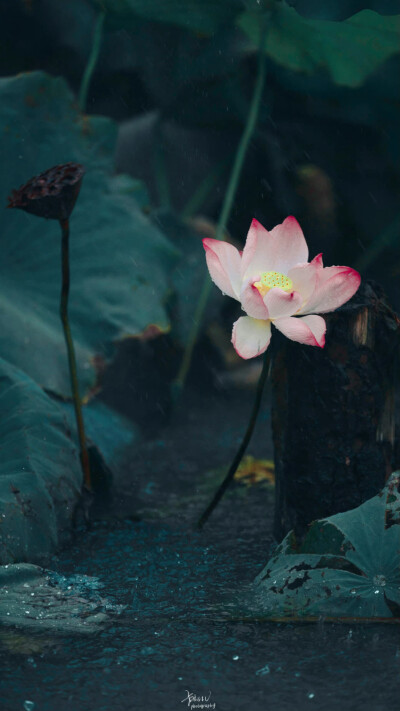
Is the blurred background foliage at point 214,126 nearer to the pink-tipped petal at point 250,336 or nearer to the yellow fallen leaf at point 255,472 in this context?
the yellow fallen leaf at point 255,472

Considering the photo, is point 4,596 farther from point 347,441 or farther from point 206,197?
point 206,197

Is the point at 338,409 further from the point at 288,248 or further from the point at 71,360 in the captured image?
the point at 71,360

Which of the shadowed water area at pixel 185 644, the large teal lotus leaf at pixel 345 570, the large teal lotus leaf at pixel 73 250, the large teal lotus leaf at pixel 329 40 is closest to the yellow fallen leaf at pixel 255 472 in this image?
the shadowed water area at pixel 185 644

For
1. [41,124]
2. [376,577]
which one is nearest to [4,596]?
[376,577]

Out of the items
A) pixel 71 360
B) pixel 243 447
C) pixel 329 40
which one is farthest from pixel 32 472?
pixel 329 40

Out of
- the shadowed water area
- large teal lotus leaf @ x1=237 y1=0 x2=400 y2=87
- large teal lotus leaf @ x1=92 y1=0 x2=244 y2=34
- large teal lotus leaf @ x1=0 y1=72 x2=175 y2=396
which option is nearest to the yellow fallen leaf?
the shadowed water area

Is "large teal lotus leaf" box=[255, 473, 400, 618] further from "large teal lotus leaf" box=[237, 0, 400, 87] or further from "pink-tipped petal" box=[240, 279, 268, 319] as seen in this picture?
"large teal lotus leaf" box=[237, 0, 400, 87]
